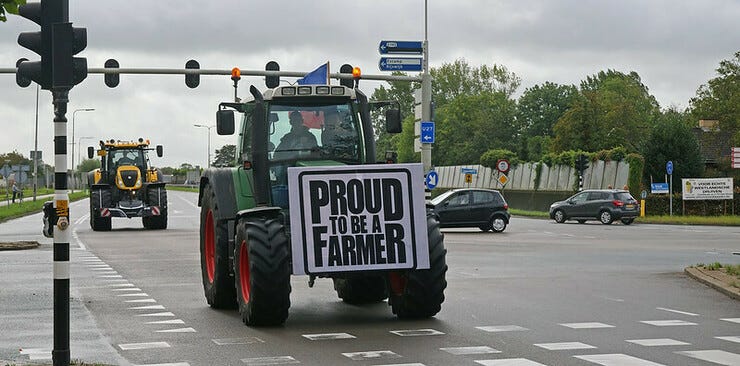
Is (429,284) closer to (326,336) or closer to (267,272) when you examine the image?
(326,336)

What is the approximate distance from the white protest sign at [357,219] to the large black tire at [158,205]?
28.0 meters

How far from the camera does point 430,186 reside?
4131 centimetres

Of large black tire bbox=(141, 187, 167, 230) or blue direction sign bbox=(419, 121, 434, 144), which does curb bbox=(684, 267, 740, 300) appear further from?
large black tire bbox=(141, 187, 167, 230)

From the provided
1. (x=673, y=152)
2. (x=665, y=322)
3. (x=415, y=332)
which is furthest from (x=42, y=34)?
(x=673, y=152)

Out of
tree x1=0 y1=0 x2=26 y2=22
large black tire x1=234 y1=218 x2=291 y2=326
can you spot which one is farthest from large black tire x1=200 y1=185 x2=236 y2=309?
tree x1=0 y1=0 x2=26 y2=22

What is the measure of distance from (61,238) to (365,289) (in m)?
5.91

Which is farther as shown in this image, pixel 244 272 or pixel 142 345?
pixel 244 272

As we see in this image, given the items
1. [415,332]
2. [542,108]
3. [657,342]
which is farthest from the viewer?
[542,108]

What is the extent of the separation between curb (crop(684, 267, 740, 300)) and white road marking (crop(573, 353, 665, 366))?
5873 mm

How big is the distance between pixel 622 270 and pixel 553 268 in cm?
126

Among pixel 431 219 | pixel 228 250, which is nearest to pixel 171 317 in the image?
pixel 228 250

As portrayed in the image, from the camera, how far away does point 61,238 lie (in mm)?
9500

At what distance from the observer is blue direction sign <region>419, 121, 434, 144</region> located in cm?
3722

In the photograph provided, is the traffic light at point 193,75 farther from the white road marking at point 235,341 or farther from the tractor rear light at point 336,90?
the white road marking at point 235,341
